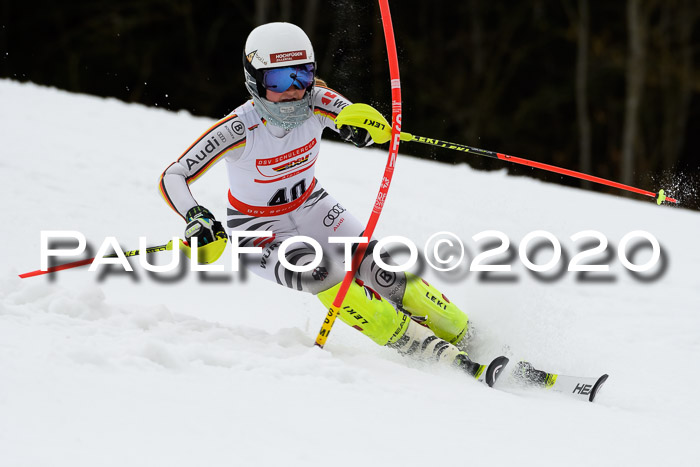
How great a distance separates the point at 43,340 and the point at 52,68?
1481cm

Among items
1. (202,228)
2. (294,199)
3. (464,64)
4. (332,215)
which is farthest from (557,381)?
(464,64)

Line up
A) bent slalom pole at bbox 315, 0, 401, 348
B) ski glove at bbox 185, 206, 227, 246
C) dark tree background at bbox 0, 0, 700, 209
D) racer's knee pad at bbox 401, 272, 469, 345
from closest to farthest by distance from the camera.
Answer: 1. ski glove at bbox 185, 206, 227, 246
2. bent slalom pole at bbox 315, 0, 401, 348
3. racer's knee pad at bbox 401, 272, 469, 345
4. dark tree background at bbox 0, 0, 700, 209

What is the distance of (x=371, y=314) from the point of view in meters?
3.54

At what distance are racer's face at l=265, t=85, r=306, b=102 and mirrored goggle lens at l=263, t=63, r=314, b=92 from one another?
0.05 feet

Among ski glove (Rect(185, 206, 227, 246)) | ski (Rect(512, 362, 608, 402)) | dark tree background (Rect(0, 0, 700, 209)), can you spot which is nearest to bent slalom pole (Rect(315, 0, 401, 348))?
ski glove (Rect(185, 206, 227, 246))

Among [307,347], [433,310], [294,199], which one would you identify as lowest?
[307,347]

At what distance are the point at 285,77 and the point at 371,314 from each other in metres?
1.06

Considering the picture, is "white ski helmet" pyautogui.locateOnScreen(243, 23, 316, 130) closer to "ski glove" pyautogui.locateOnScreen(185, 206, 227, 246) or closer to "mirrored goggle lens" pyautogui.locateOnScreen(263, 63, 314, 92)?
"mirrored goggle lens" pyautogui.locateOnScreen(263, 63, 314, 92)

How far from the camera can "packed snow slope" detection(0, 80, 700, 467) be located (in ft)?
8.11

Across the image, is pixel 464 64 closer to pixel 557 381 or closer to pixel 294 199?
pixel 294 199

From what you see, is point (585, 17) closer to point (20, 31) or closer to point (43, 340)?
point (20, 31)

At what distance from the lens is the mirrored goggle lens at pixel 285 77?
3598mm

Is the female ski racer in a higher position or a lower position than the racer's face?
lower

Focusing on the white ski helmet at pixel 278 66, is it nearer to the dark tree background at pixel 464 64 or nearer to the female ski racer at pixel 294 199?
the female ski racer at pixel 294 199
